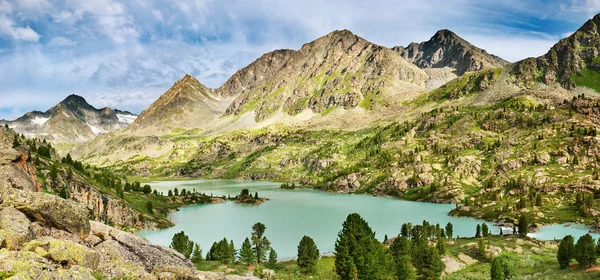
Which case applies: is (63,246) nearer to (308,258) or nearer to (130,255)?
(130,255)

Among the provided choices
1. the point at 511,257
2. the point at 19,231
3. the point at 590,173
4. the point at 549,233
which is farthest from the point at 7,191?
the point at 590,173

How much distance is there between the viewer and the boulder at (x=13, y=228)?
18641 millimetres

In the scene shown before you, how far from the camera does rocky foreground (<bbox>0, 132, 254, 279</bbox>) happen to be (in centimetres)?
1695

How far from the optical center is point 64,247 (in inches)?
775

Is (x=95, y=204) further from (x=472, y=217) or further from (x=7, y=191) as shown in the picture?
(x=472, y=217)

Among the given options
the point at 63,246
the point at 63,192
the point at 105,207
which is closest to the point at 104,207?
the point at 105,207

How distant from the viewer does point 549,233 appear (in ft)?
424

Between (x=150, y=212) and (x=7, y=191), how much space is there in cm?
13039

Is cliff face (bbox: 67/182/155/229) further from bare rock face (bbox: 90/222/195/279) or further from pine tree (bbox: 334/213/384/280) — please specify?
bare rock face (bbox: 90/222/195/279)

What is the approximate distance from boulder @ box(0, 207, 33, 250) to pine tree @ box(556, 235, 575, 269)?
87.1 meters

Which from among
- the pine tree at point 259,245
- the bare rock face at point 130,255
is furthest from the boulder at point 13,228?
the pine tree at point 259,245

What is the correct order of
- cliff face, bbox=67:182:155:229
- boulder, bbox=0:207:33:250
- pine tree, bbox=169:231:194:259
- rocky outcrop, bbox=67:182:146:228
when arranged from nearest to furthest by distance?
boulder, bbox=0:207:33:250 < pine tree, bbox=169:231:194:259 < cliff face, bbox=67:182:155:229 < rocky outcrop, bbox=67:182:146:228

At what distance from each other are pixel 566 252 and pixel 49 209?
8901 centimetres

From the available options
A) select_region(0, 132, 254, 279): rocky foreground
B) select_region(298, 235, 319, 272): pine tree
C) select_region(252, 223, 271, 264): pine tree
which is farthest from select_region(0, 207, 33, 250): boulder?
select_region(252, 223, 271, 264): pine tree
